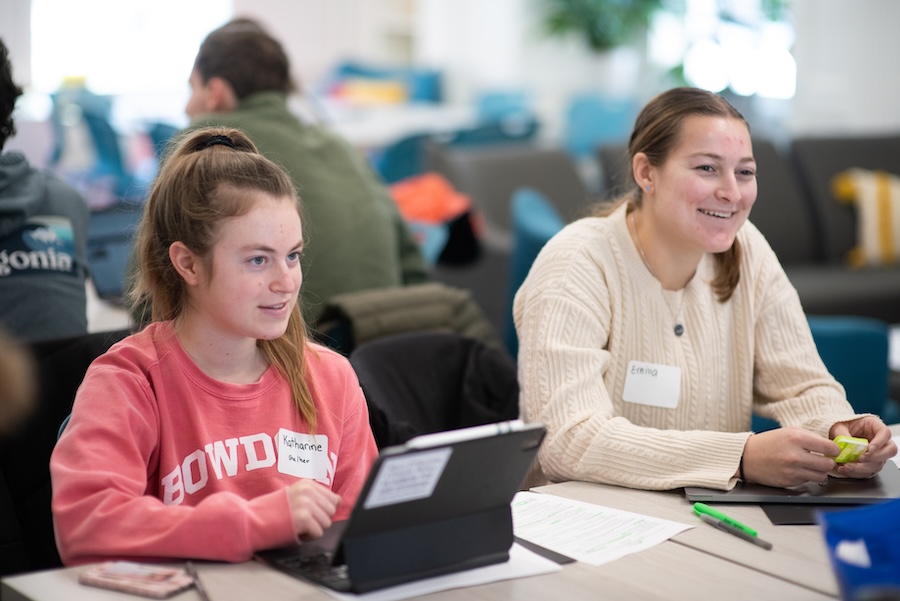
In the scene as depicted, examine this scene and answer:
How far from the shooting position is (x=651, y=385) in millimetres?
2057

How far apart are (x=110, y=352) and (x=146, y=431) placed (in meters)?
0.14

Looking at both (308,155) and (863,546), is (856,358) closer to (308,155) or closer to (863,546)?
(308,155)

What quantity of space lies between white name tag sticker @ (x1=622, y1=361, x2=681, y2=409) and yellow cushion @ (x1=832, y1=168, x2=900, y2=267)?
365 centimetres

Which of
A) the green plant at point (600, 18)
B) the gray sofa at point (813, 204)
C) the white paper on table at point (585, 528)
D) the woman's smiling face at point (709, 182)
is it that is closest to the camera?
the white paper on table at point (585, 528)

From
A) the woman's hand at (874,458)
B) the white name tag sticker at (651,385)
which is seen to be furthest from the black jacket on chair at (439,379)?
the woman's hand at (874,458)

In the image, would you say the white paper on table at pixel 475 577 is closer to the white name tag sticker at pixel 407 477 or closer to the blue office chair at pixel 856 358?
the white name tag sticker at pixel 407 477

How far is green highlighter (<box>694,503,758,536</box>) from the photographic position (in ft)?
5.11

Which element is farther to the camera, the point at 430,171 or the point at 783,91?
the point at 783,91

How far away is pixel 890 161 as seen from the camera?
18.5 ft

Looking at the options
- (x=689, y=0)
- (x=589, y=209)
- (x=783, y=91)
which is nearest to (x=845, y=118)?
(x=783, y=91)

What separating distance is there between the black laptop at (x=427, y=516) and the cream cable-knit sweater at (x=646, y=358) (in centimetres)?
46

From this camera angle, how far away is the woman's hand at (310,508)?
1.39 meters

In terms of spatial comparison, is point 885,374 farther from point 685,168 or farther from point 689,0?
point 689,0

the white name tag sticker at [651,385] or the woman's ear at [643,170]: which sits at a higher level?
the woman's ear at [643,170]
